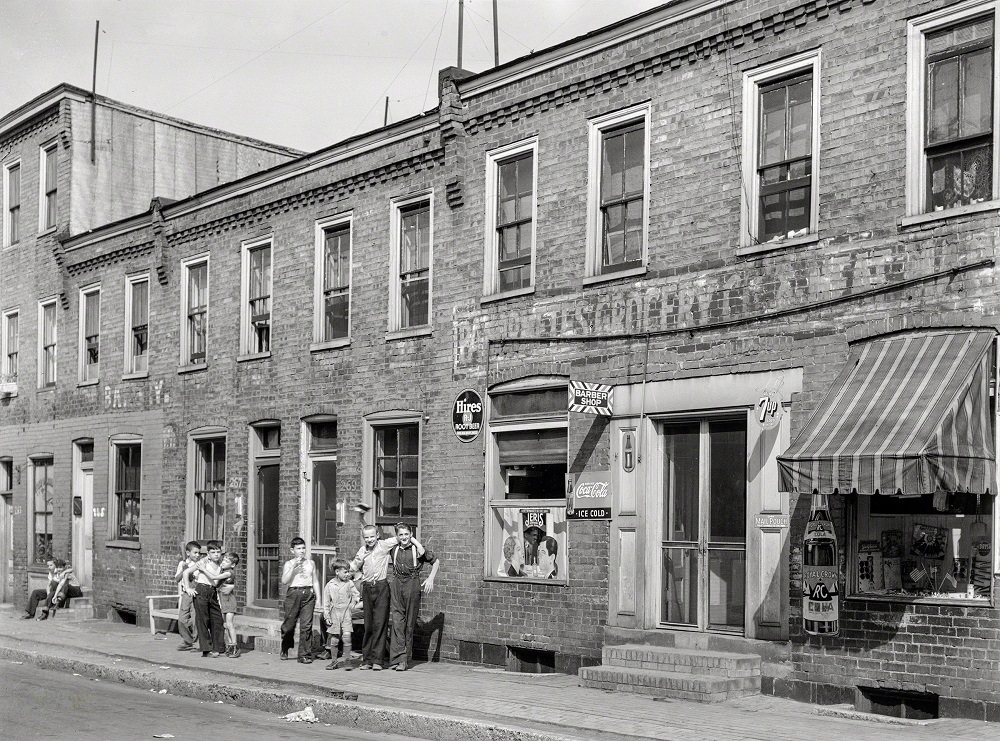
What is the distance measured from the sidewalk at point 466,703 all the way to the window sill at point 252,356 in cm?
495

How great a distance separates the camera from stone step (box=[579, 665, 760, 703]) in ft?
40.8

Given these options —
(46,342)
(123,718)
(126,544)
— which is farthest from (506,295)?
(46,342)

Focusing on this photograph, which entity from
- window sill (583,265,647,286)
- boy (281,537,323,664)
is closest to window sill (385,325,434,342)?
window sill (583,265,647,286)

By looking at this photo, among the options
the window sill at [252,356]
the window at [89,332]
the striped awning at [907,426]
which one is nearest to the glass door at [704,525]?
the striped awning at [907,426]

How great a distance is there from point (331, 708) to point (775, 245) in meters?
6.69

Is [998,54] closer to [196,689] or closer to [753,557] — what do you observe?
[753,557]

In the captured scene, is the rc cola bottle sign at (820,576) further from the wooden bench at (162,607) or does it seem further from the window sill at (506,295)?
the wooden bench at (162,607)

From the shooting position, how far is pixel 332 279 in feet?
65.4

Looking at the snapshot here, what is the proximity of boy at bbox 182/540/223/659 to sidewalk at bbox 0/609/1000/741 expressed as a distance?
0.26m

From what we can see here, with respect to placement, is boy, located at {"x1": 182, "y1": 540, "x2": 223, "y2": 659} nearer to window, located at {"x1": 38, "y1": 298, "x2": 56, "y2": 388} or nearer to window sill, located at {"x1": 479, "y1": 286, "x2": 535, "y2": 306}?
window sill, located at {"x1": 479, "y1": 286, "x2": 535, "y2": 306}

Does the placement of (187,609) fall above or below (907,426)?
below

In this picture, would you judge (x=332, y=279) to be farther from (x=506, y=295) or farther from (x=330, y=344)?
(x=506, y=295)

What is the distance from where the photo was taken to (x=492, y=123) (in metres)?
16.8

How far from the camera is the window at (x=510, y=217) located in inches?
647
